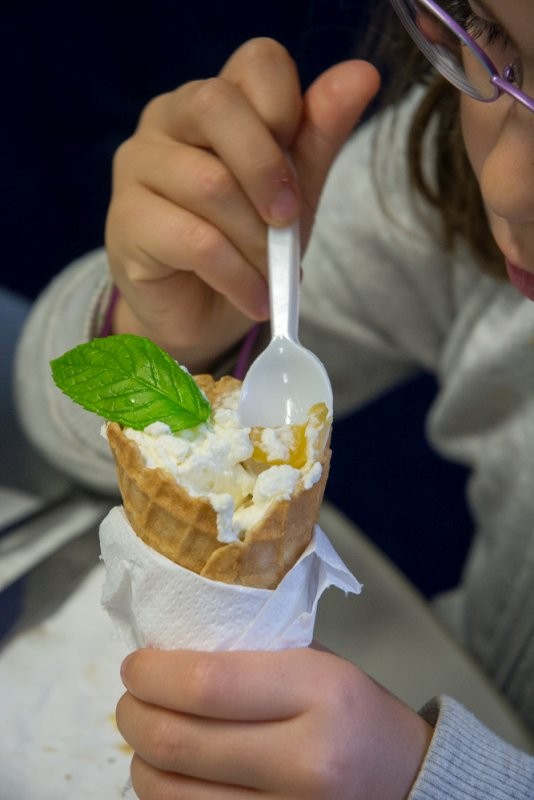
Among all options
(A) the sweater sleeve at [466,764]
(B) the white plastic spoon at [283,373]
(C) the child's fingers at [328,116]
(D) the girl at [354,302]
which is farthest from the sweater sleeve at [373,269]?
(A) the sweater sleeve at [466,764]

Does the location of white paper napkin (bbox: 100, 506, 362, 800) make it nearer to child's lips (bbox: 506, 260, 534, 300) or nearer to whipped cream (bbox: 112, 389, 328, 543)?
whipped cream (bbox: 112, 389, 328, 543)

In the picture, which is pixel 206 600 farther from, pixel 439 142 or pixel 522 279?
pixel 439 142

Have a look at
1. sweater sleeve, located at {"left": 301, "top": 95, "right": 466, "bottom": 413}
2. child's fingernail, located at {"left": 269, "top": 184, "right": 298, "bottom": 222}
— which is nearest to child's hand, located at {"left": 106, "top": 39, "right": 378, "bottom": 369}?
child's fingernail, located at {"left": 269, "top": 184, "right": 298, "bottom": 222}

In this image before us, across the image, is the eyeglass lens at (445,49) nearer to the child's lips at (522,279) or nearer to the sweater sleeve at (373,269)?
the child's lips at (522,279)

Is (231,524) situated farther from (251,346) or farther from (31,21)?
(31,21)

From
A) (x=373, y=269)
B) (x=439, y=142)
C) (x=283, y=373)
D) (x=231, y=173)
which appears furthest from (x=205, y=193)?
(x=373, y=269)

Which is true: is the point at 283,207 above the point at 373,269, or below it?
above
